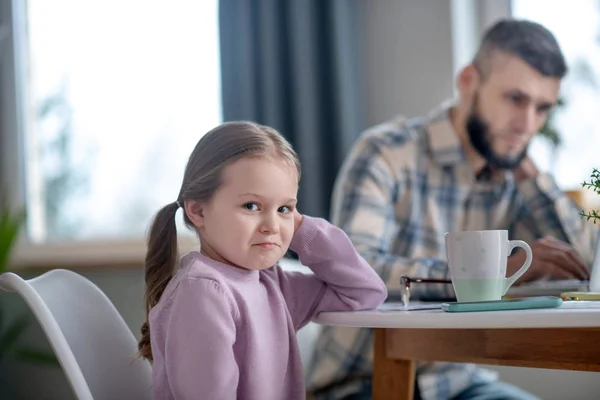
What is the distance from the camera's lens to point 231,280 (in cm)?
110

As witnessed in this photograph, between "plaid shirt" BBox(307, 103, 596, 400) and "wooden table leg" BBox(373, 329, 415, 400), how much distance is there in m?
0.55

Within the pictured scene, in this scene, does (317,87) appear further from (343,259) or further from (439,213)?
(343,259)

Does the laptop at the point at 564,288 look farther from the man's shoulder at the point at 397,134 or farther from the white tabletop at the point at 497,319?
the man's shoulder at the point at 397,134

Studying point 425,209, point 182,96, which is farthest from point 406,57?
point 425,209

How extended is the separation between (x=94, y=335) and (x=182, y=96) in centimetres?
242

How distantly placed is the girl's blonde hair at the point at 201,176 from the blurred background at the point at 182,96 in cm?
162

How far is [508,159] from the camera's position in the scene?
215 cm

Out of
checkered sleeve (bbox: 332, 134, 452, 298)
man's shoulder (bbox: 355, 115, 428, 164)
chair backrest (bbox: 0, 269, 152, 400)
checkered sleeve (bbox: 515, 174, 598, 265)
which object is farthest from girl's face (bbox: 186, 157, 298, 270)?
checkered sleeve (bbox: 515, 174, 598, 265)

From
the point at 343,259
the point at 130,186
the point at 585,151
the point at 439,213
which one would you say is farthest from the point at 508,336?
the point at 130,186

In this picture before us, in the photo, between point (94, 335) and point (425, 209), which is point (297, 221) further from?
point (425, 209)

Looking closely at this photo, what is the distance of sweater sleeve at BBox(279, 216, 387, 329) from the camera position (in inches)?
49.1

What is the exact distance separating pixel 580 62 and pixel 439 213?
49.7 inches

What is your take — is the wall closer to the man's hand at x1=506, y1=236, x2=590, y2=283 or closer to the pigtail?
the man's hand at x1=506, y1=236, x2=590, y2=283

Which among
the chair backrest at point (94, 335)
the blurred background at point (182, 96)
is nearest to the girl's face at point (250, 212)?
the chair backrest at point (94, 335)
